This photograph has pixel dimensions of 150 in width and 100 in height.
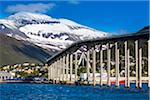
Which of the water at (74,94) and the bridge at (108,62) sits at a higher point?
the bridge at (108,62)

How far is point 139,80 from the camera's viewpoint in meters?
103

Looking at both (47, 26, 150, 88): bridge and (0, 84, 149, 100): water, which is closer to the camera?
(0, 84, 149, 100): water

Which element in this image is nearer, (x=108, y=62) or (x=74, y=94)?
(x=74, y=94)

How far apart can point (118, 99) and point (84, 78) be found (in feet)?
279

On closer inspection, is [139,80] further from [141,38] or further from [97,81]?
[97,81]

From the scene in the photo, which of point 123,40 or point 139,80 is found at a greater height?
point 123,40

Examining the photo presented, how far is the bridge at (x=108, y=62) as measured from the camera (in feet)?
344

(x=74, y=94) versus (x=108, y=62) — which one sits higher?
(x=108, y=62)

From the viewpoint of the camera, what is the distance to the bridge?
10488 centimetres

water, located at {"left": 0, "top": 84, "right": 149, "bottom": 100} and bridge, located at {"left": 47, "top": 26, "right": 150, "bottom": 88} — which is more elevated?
bridge, located at {"left": 47, "top": 26, "right": 150, "bottom": 88}

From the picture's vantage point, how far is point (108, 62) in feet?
378

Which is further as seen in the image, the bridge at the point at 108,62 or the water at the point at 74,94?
the bridge at the point at 108,62

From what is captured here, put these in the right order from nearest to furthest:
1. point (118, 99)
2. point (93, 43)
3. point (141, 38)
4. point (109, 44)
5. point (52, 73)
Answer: point (118, 99), point (141, 38), point (109, 44), point (93, 43), point (52, 73)

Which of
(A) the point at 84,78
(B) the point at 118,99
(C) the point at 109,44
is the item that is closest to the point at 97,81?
(A) the point at 84,78
